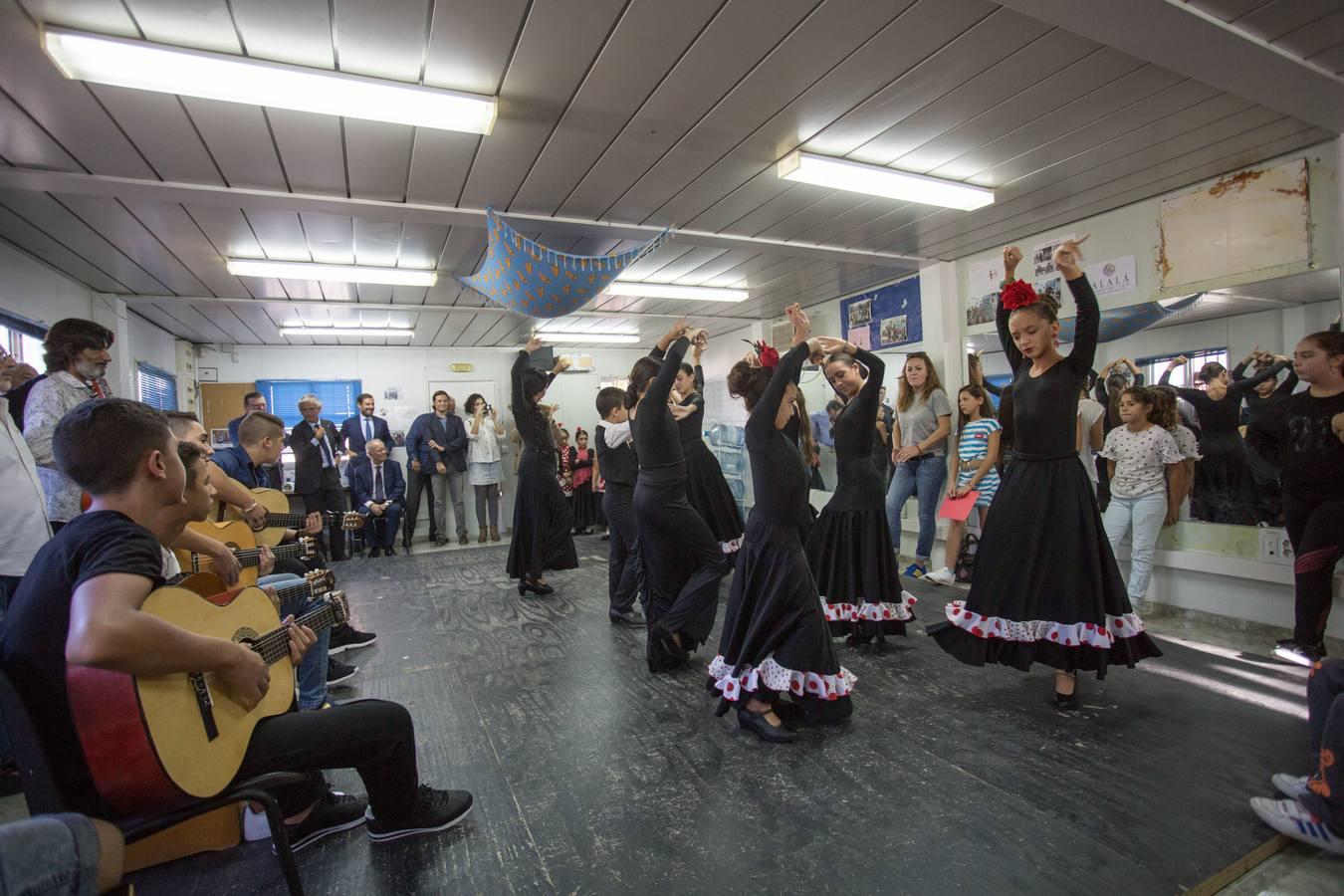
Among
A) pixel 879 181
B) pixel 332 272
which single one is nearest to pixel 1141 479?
pixel 879 181

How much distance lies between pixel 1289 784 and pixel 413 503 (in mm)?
8270

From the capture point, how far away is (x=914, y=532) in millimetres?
6492

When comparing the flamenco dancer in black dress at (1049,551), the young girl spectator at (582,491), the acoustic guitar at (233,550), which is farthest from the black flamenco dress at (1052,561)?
the young girl spectator at (582,491)

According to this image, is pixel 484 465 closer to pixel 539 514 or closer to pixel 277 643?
pixel 539 514

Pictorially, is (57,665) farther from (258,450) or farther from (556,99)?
(556,99)

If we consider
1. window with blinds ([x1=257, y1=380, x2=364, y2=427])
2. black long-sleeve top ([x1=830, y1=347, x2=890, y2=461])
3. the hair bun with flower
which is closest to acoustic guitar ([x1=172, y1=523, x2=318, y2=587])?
the hair bun with flower

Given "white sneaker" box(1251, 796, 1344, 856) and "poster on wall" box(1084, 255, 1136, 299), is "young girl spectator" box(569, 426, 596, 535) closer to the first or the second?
"poster on wall" box(1084, 255, 1136, 299)

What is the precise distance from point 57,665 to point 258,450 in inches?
98.3

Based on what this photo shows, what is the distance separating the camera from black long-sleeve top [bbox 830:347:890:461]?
129 inches

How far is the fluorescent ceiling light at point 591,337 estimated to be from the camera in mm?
9297

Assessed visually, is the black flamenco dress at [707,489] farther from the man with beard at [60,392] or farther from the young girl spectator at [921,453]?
the man with beard at [60,392]

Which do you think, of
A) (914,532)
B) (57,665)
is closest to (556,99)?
(57,665)

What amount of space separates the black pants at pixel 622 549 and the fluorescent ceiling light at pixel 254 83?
240 centimetres

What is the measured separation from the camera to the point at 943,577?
5215 millimetres
